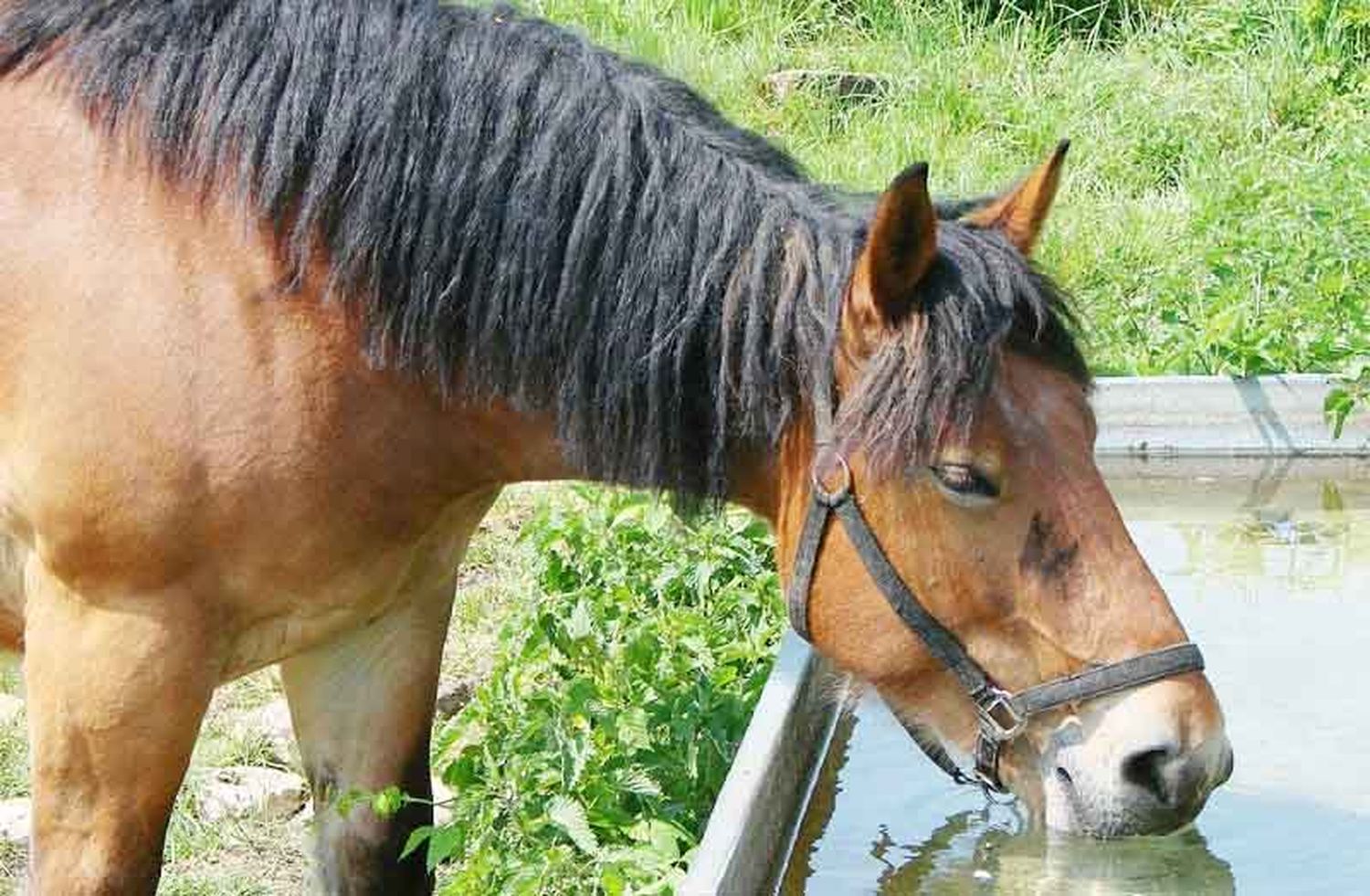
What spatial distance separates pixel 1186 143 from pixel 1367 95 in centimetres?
75

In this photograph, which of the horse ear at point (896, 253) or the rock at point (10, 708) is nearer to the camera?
the horse ear at point (896, 253)

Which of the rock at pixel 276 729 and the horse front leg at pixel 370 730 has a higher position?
the horse front leg at pixel 370 730

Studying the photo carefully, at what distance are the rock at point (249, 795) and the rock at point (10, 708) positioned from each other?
20.2 inches

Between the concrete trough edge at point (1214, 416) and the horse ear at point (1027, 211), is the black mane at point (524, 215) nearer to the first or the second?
the horse ear at point (1027, 211)

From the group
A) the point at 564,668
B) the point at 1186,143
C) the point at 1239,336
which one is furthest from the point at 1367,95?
the point at 564,668

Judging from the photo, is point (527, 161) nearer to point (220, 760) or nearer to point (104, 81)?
point (104, 81)

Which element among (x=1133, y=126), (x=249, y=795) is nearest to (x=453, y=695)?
(x=249, y=795)

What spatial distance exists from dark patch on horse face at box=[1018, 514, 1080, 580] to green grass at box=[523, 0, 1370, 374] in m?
3.32

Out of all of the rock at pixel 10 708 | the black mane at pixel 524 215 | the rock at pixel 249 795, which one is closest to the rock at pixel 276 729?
the rock at pixel 249 795

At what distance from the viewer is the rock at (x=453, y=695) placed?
4.90 m

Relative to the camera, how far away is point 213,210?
3281mm

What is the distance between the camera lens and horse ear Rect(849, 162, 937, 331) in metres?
3.00

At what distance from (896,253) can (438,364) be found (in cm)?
70

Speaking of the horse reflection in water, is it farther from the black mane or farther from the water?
the black mane
